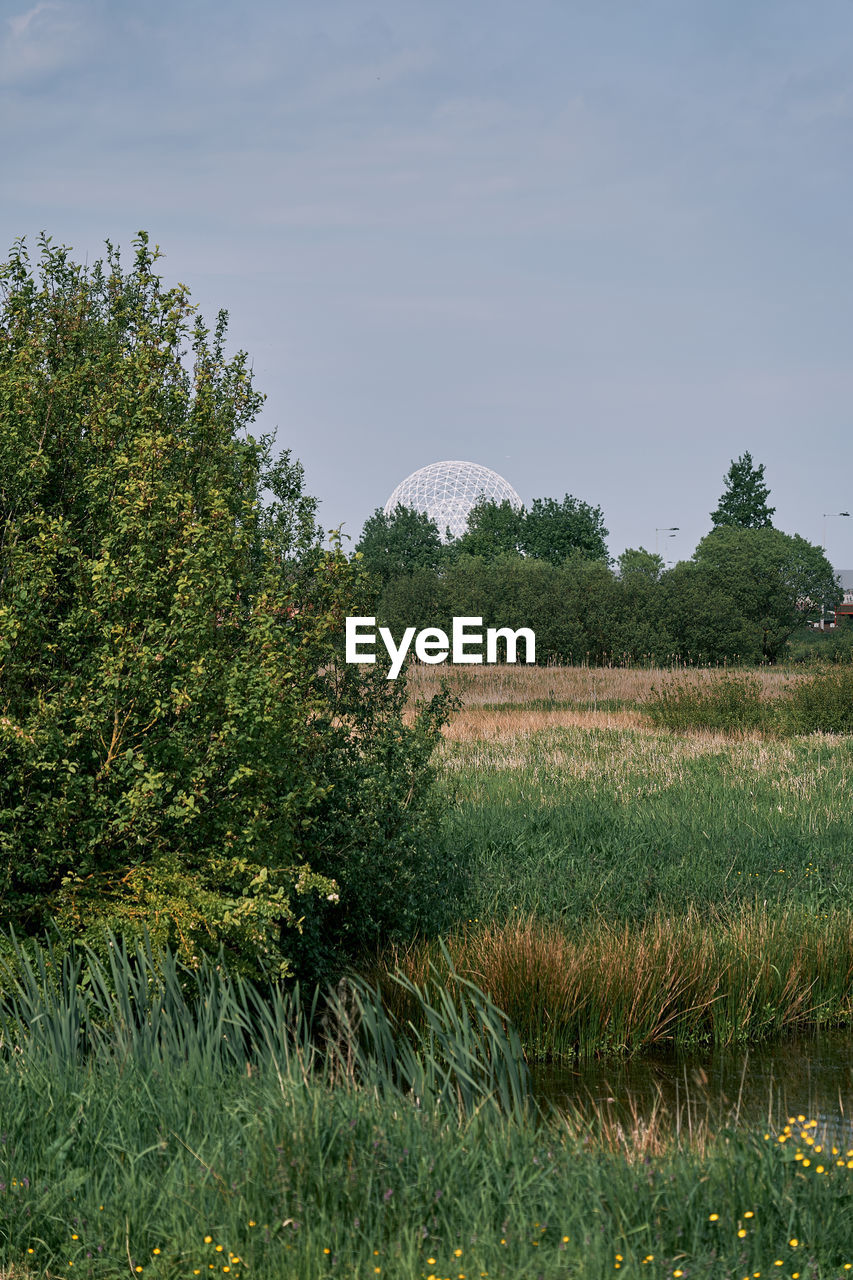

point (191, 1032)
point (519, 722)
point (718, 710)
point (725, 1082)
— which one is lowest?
point (725, 1082)

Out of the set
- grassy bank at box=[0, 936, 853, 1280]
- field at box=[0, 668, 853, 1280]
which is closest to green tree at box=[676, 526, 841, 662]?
field at box=[0, 668, 853, 1280]

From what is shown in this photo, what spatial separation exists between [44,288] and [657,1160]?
692cm

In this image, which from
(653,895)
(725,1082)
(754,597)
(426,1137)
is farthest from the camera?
(754,597)

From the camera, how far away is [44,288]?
8.41 meters

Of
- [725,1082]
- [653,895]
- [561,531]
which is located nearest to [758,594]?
[561,531]

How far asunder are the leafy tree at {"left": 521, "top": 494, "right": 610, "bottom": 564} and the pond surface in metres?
80.0

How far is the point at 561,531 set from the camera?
89688 millimetres

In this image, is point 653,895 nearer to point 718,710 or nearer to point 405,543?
point 718,710

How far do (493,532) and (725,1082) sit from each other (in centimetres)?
8418

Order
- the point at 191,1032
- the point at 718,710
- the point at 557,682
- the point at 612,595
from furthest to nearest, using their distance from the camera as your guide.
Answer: the point at 612,595 → the point at 557,682 → the point at 718,710 → the point at 191,1032

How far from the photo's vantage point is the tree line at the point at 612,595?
62438 millimetres

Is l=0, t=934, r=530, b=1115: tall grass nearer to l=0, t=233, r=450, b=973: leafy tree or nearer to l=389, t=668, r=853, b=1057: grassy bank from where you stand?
l=0, t=233, r=450, b=973: leafy tree

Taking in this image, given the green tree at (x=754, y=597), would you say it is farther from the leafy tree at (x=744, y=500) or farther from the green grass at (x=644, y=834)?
the green grass at (x=644, y=834)

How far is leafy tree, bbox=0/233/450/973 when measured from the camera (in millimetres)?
6461
